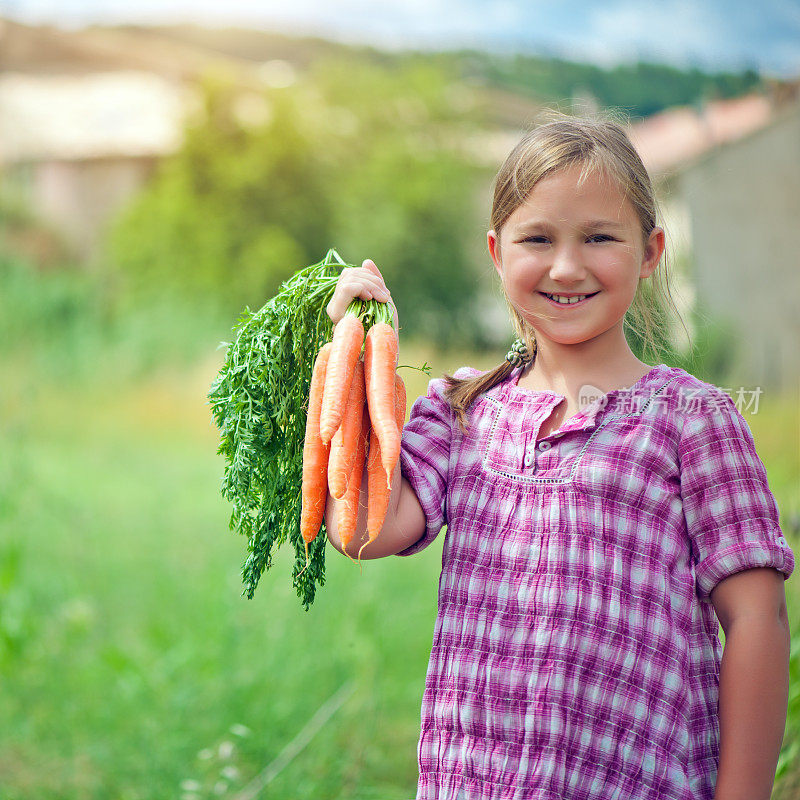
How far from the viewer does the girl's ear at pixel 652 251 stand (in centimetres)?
141

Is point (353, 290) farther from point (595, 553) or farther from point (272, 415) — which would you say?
point (595, 553)

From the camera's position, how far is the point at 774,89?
5.82 m

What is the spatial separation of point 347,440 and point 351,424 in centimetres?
3

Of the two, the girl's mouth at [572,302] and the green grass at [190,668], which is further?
the green grass at [190,668]

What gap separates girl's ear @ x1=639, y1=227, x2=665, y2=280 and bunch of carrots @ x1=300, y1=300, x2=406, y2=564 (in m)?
0.40

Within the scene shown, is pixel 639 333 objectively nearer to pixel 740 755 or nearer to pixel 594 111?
pixel 594 111

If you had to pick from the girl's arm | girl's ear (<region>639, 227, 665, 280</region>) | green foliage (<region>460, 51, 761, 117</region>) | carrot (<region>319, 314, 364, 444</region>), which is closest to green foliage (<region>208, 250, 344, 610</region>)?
carrot (<region>319, 314, 364, 444</region>)

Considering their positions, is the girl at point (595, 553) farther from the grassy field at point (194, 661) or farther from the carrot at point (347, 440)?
the grassy field at point (194, 661)

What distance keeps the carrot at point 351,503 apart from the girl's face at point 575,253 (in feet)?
1.06

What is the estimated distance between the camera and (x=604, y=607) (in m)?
1.29

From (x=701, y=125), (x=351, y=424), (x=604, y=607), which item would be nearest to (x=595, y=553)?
(x=604, y=607)

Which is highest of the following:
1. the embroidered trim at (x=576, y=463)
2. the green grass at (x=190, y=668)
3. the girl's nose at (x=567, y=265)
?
the girl's nose at (x=567, y=265)

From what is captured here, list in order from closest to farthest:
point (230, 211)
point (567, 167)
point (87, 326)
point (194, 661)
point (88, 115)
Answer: point (567, 167)
point (194, 661)
point (87, 326)
point (230, 211)
point (88, 115)

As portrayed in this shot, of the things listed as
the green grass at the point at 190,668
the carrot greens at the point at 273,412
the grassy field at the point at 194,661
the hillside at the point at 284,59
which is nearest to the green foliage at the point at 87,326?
the hillside at the point at 284,59
